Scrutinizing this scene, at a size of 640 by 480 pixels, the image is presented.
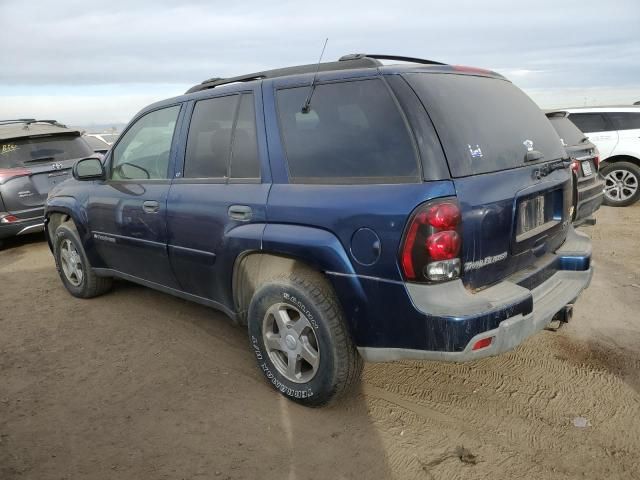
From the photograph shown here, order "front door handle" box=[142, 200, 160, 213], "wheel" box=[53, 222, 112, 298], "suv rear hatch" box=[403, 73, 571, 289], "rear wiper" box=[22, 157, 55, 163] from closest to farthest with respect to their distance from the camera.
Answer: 1. "suv rear hatch" box=[403, 73, 571, 289]
2. "front door handle" box=[142, 200, 160, 213]
3. "wheel" box=[53, 222, 112, 298]
4. "rear wiper" box=[22, 157, 55, 163]

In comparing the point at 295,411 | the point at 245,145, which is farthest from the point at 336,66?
the point at 295,411

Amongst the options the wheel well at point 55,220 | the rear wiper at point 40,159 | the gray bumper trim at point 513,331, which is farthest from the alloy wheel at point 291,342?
the rear wiper at point 40,159

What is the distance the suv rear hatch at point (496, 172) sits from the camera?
2.50 meters

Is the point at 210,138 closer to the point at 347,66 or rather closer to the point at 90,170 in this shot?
the point at 347,66

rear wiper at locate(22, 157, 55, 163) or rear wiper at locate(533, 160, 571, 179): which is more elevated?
rear wiper at locate(22, 157, 55, 163)

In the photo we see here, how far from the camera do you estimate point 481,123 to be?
2.76m

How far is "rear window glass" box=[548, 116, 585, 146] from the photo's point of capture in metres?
6.71

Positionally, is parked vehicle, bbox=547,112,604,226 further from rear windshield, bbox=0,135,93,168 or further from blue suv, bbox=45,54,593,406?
rear windshield, bbox=0,135,93,168

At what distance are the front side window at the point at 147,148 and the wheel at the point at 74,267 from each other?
3.22 feet

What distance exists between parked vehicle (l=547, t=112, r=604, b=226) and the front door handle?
4.40 meters

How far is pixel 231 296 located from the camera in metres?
3.37

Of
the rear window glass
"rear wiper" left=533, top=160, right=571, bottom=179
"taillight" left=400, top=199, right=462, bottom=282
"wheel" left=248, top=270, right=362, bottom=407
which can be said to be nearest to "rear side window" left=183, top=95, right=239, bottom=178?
"wheel" left=248, top=270, right=362, bottom=407

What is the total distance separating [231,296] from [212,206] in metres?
0.59

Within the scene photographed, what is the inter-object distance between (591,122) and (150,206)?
8.35m
